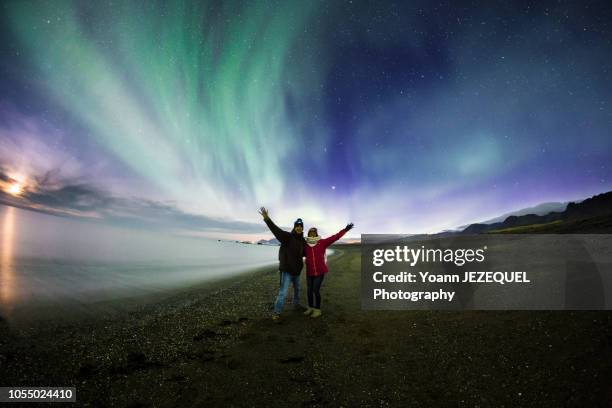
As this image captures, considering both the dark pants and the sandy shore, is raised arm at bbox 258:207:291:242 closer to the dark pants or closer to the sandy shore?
the dark pants

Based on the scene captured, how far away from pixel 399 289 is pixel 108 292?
58.2 feet

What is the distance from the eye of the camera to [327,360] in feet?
22.4

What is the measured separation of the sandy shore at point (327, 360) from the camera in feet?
16.9

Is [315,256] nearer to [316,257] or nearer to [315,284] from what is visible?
[316,257]

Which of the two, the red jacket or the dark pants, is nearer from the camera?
the red jacket

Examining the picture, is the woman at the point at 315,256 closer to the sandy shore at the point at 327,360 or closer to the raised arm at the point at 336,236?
the raised arm at the point at 336,236

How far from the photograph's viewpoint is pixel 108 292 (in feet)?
55.1

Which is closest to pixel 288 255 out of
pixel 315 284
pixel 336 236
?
pixel 315 284

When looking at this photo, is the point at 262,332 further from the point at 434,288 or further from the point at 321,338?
the point at 434,288

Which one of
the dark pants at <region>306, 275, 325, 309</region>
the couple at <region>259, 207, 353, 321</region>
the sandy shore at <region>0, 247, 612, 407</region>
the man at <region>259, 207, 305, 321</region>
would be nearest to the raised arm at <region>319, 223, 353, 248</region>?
the couple at <region>259, 207, 353, 321</region>

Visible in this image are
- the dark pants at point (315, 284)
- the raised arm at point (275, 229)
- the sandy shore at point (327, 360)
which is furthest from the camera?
the dark pants at point (315, 284)

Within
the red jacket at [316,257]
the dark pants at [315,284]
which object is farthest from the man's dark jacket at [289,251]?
the dark pants at [315,284]

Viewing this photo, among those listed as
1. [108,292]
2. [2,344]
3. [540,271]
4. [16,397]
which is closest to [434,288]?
[540,271]

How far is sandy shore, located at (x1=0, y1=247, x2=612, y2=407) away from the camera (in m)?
5.16
